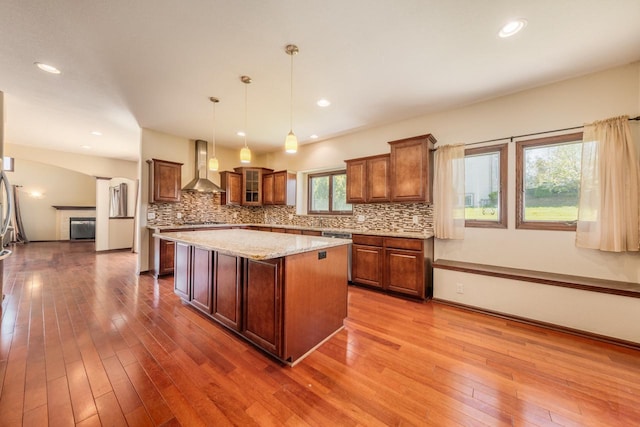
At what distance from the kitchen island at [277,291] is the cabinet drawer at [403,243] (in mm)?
1222

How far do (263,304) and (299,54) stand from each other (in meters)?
2.34

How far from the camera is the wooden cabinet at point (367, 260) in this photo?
3559mm

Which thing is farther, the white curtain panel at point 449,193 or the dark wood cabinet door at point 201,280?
the white curtain panel at point 449,193

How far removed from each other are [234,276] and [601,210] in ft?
12.1

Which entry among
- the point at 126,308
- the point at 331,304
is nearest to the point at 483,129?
the point at 331,304

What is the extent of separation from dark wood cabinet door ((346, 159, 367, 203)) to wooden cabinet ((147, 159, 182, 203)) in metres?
3.40

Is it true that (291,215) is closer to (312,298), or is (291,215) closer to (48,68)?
(312,298)

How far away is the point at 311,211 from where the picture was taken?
18.1 ft

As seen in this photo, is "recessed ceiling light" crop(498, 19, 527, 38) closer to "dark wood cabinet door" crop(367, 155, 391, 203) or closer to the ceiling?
the ceiling

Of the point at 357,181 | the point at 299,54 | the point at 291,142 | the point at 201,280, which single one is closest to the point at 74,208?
the point at 201,280

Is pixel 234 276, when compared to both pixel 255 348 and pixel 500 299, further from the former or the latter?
pixel 500 299

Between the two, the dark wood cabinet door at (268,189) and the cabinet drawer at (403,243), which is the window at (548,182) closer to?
the cabinet drawer at (403,243)

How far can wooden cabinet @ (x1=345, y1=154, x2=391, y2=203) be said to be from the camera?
12.5 ft

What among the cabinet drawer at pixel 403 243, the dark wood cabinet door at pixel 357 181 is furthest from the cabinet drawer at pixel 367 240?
the dark wood cabinet door at pixel 357 181
